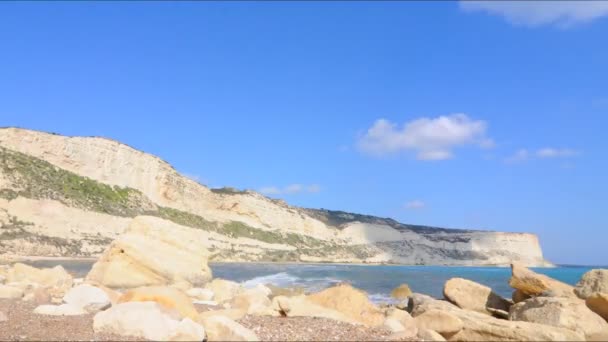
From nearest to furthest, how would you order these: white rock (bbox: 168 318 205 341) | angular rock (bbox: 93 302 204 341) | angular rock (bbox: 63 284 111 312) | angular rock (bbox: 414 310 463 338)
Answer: white rock (bbox: 168 318 205 341)
angular rock (bbox: 93 302 204 341)
angular rock (bbox: 414 310 463 338)
angular rock (bbox: 63 284 111 312)

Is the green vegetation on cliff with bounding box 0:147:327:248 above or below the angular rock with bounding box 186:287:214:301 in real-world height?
above

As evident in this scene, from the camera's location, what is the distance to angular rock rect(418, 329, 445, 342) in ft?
32.3

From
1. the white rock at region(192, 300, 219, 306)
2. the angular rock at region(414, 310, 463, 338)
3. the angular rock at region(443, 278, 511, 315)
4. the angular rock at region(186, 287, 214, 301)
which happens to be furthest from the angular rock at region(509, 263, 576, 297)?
the angular rock at region(186, 287, 214, 301)

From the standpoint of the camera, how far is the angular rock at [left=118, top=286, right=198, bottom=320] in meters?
10.3

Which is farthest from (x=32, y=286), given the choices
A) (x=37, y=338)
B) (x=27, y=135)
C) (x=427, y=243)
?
(x=427, y=243)

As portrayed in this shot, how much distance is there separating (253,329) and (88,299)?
5.14 m

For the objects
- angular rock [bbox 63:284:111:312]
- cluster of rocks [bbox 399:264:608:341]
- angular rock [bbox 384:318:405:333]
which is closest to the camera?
cluster of rocks [bbox 399:264:608:341]

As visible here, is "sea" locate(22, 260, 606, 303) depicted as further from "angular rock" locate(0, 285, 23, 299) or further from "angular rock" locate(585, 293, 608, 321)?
"angular rock" locate(0, 285, 23, 299)

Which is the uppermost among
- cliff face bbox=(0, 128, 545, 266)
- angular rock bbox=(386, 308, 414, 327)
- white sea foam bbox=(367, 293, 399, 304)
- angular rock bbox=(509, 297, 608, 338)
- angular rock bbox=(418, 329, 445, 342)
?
cliff face bbox=(0, 128, 545, 266)

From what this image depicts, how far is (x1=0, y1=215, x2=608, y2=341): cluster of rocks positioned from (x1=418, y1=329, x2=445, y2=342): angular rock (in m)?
0.02

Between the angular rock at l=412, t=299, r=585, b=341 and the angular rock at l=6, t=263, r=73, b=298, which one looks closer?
the angular rock at l=412, t=299, r=585, b=341

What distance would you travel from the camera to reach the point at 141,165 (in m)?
66.5

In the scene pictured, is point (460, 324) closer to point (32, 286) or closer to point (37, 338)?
point (37, 338)

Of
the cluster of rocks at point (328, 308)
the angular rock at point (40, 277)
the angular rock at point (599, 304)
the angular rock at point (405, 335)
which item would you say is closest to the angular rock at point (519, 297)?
the cluster of rocks at point (328, 308)
